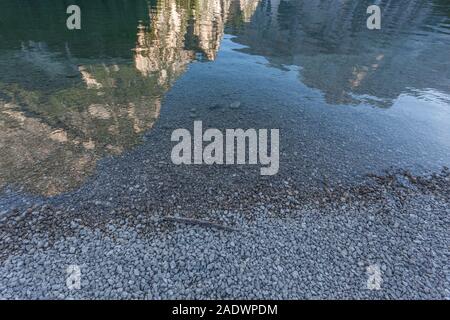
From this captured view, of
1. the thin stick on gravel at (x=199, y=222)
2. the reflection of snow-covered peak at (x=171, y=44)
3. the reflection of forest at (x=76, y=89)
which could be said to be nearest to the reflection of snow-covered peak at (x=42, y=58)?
the reflection of forest at (x=76, y=89)

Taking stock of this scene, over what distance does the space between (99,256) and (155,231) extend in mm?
2421

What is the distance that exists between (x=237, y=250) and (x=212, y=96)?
1717 cm

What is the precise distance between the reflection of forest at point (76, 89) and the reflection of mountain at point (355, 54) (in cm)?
1236

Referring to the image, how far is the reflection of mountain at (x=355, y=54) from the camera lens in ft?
92.8

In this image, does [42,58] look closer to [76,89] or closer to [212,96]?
[76,89]

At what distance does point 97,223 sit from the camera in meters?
11.7

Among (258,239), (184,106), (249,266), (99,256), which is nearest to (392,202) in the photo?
(258,239)

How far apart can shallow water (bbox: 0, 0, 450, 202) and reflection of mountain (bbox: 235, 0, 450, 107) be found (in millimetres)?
271

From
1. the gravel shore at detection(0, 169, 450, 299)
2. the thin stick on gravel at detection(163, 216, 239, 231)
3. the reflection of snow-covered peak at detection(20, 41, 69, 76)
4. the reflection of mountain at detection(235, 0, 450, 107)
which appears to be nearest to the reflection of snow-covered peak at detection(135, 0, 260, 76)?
the reflection of mountain at detection(235, 0, 450, 107)

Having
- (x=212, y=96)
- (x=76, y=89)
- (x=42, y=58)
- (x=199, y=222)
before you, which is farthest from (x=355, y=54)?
(x=42, y=58)

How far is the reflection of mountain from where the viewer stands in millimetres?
28297

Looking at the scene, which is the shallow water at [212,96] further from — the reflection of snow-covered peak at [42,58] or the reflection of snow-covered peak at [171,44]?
the reflection of snow-covered peak at [171,44]

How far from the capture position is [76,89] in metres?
23.3
